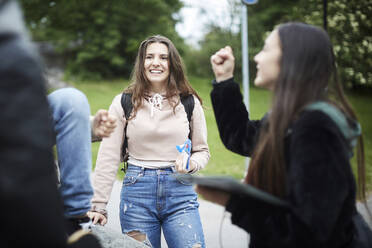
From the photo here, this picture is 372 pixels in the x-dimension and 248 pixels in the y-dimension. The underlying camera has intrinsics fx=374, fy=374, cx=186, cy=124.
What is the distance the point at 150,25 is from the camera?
27516 millimetres

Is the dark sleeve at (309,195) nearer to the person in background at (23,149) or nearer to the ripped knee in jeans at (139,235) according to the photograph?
the person in background at (23,149)

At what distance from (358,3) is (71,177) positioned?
8.46m

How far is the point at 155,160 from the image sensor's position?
2547 mm

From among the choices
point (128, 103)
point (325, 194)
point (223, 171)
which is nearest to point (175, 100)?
point (128, 103)

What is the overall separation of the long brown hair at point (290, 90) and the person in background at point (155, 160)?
1.04 metres

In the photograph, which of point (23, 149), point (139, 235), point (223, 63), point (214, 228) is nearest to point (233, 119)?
point (223, 63)

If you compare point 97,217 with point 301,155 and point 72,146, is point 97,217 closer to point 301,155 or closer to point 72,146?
point 72,146

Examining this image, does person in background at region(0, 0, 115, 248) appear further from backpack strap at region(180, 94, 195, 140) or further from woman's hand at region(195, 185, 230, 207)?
backpack strap at region(180, 94, 195, 140)

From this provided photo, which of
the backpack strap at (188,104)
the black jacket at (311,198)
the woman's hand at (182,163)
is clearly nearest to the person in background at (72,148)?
the black jacket at (311,198)

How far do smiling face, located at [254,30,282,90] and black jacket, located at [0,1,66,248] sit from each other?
98 cm

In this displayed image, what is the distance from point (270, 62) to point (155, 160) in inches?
49.5

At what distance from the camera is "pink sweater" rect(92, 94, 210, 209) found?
255 cm

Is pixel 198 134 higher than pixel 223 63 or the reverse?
the reverse

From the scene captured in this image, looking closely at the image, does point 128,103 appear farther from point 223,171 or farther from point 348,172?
point 223,171
